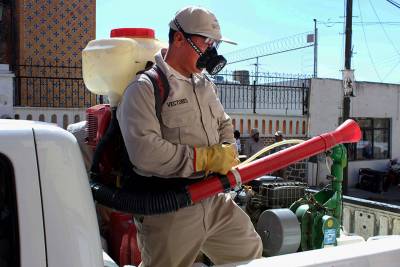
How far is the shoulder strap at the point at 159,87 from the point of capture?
6.93ft

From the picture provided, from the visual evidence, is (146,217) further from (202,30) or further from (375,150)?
(375,150)

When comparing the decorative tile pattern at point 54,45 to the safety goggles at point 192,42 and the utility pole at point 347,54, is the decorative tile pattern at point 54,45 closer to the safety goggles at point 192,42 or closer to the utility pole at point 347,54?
the utility pole at point 347,54

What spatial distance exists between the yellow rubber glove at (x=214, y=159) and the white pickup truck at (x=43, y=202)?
2.41ft

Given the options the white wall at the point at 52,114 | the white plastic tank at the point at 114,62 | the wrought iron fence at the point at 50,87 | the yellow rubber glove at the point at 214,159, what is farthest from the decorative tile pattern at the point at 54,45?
the yellow rubber glove at the point at 214,159

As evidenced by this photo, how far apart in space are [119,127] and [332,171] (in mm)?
1619

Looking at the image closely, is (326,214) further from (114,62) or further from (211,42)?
(114,62)

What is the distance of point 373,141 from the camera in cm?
1598

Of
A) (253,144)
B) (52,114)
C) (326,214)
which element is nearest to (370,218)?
(326,214)

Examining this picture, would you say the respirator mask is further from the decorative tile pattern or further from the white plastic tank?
the decorative tile pattern

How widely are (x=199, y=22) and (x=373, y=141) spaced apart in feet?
48.9

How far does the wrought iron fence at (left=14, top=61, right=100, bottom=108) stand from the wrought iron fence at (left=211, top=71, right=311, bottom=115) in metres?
3.59

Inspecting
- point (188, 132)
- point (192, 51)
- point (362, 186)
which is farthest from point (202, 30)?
point (362, 186)

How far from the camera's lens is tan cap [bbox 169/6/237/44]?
2211 millimetres

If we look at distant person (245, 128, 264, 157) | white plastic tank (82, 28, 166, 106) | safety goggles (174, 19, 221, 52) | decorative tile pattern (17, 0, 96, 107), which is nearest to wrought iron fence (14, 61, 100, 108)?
decorative tile pattern (17, 0, 96, 107)
